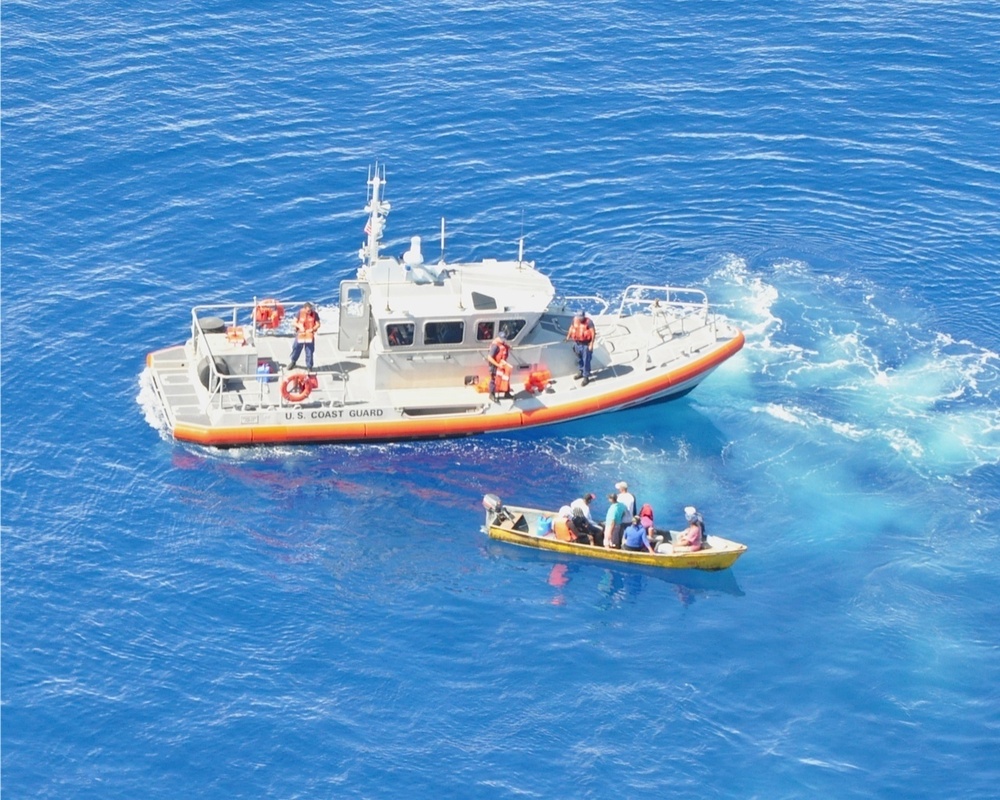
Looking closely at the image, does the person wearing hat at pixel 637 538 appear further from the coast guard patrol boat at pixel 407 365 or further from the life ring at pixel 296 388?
the life ring at pixel 296 388

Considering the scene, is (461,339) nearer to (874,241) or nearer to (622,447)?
(622,447)

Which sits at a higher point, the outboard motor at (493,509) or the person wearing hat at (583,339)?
the person wearing hat at (583,339)

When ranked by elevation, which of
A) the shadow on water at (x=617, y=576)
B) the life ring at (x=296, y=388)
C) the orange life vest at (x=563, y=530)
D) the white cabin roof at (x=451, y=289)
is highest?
the white cabin roof at (x=451, y=289)

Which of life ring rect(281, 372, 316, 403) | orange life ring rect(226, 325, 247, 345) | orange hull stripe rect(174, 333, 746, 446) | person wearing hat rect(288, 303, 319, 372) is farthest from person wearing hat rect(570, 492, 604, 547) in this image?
orange life ring rect(226, 325, 247, 345)

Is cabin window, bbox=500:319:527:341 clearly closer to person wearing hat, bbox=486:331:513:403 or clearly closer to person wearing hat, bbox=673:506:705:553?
person wearing hat, bbox=486:331:513:403

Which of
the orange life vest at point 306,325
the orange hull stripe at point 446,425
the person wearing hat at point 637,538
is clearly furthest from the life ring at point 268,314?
the person wearing hat at point 637,538

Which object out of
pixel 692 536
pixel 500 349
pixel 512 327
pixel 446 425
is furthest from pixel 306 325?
pixel 692 536

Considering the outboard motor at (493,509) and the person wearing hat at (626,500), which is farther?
the outboard motor at (493,509)
